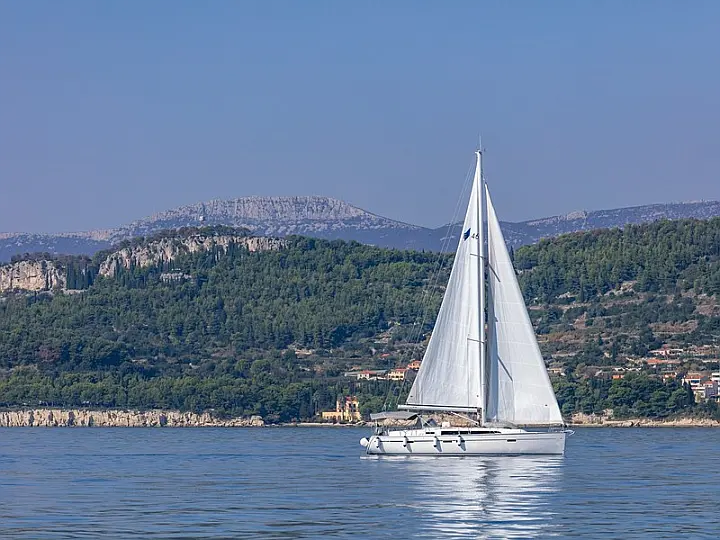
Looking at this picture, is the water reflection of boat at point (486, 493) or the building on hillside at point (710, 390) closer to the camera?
the water reflection of boat at point (486, 493)

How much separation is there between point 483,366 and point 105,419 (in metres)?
97.6

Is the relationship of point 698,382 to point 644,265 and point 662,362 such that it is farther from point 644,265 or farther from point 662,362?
point 644,265

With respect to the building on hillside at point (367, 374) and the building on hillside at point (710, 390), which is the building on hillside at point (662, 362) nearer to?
the building on hillside at point (710, 390)

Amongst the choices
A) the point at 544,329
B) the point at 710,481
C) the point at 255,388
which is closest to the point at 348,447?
the point at 710,481

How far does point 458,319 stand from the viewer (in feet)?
209

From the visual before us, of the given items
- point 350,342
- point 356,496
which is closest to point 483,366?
→ point 356,496

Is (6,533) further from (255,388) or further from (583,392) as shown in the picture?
(255,388)

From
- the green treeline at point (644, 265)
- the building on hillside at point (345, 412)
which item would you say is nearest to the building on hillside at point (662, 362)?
the green treeline at point (644, 265)

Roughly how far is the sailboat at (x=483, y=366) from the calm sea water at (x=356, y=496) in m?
0.90

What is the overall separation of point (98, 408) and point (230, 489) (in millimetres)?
109178

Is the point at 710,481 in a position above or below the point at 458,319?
below

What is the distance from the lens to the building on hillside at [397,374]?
154262 mm

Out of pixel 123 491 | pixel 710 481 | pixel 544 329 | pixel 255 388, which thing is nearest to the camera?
→ pixel 123 491

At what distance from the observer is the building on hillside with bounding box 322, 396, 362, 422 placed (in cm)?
14562
